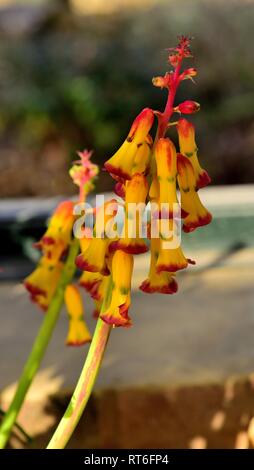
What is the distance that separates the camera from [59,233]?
1.10 meters

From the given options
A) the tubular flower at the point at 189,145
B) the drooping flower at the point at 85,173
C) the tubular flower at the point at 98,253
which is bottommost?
the tubular flower at the point at 98,253

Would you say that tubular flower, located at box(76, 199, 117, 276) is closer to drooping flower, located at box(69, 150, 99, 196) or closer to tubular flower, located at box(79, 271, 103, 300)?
tubular flower, located at box(79, 271, 103, 300)

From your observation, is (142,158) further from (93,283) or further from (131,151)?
(93,283)

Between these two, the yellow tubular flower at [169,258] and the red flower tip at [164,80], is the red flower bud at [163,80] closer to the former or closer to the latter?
the red flower tip at [164,80]

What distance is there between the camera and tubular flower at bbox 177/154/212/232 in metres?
0.85

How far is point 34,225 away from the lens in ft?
7.54

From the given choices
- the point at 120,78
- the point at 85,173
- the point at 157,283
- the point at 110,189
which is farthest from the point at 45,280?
the point at 120,78

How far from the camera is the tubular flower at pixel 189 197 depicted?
2.78 ft

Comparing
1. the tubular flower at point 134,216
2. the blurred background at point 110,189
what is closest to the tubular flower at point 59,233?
the tubular flower at point 134,216

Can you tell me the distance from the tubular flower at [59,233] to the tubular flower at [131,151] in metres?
0.29

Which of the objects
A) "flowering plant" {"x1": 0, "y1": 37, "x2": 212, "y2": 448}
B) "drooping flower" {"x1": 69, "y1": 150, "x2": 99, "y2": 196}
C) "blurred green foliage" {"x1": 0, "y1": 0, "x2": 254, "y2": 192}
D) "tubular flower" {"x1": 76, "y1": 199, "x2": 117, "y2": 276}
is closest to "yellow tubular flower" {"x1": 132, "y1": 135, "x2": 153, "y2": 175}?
"flowering plant" {"x1": 0, "y1": 37, "x2": 212, "y2": 448}

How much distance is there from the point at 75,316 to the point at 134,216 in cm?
41
